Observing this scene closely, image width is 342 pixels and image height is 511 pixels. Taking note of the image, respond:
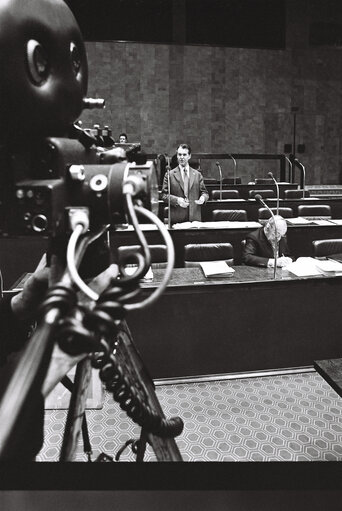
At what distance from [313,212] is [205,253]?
2886 millimetres

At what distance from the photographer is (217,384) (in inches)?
138

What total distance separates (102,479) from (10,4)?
57 centimetres

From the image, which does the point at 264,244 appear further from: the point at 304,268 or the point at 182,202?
the point at 182,202

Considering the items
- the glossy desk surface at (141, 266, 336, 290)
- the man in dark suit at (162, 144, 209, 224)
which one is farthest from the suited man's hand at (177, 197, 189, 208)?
the glossy desk surface at (141, 266, 336, 290)

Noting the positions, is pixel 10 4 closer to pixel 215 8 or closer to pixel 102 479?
pixel 102 479

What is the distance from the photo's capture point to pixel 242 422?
3.00 m

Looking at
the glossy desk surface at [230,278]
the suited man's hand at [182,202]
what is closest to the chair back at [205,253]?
the glossy desk surface at [230,278]

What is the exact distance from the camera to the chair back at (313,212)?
6.39m

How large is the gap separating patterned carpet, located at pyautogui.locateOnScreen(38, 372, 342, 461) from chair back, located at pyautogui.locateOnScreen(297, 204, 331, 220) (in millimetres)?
3182

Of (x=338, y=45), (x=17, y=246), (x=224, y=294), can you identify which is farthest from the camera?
(x=338, y=45)

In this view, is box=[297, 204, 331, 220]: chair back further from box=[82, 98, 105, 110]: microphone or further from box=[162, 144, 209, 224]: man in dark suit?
box=[82, 98, 105, 110]: microphone

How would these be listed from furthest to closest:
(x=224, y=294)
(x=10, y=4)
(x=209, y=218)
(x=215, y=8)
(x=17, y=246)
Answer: (x=215, y=8)
(x=209, y=218)
(x=17, y=246)
(x=224, y=294)
(x=10, y=4)

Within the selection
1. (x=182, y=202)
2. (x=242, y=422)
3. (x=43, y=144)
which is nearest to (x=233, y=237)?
(x=182, y=202)

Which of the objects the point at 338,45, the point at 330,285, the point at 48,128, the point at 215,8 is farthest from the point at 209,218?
the point at 338,45
